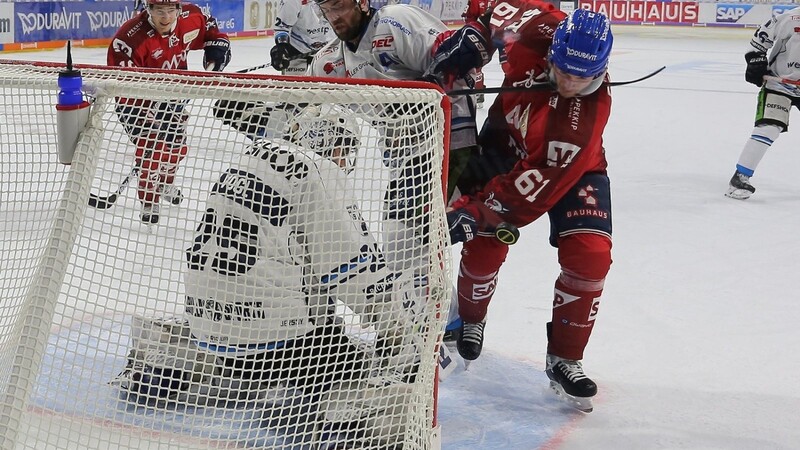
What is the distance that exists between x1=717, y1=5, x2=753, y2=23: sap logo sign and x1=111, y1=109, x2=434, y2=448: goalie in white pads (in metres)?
15.8

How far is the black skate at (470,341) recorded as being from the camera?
2.54 metres

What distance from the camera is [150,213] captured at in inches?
70.5

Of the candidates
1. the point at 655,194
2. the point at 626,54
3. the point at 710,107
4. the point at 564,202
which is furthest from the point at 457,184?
the point at 626,54

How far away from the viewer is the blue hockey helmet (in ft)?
7.10

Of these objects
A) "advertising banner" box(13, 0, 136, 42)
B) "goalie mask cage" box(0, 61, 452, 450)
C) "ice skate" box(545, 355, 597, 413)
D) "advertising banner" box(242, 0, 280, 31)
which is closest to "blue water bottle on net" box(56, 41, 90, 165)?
"goalie mask cage" box(0, 61, 452, 450)

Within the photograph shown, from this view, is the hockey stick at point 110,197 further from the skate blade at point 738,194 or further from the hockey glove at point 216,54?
the skate blade at point 738,194

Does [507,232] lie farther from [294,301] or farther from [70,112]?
[70,112]

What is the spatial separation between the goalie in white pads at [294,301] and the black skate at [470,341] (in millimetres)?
755

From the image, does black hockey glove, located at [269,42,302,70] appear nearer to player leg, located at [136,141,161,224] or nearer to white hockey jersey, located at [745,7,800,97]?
white hockey jersey, located at [745,7,800,97]

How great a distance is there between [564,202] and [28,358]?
1286 mm

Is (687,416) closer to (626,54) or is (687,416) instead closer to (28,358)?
(28,358)

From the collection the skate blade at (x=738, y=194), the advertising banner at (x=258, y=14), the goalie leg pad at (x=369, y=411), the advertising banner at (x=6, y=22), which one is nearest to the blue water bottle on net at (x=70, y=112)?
the goalie leg pad at (x=369, y=411)

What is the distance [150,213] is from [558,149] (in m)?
0.97

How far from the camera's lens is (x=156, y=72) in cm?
173
